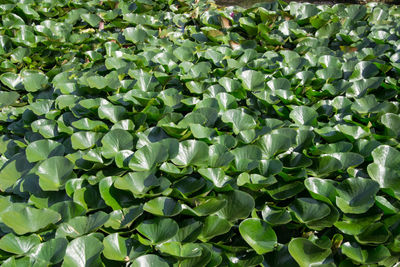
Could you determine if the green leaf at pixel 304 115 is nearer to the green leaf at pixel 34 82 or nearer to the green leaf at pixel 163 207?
the green leaf at pixel 163 207

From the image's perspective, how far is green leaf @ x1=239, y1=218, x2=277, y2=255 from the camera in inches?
47.5

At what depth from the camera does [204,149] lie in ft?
4.81

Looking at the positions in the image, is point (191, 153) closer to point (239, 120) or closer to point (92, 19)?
point (239, 120)

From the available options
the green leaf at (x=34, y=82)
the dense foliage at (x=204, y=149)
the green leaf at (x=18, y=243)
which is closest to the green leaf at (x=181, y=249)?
the dense foliage at (x=204, y=149)

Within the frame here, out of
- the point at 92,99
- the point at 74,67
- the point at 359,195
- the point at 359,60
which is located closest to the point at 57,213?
the point at 92,99

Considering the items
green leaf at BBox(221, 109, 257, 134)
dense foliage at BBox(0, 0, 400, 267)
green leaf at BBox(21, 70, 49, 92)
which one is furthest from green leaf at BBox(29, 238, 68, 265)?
green leaf at BBox(21, 70, 49, 92)

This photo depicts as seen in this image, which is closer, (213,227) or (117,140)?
(213,227)

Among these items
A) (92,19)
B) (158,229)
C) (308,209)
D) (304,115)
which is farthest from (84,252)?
(92,19)

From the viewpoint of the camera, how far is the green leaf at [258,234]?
1207 mm

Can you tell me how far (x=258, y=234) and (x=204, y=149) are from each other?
0.38 metres

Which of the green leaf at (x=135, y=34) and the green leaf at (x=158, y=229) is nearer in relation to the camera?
the green leaf at (x=158, y=229)

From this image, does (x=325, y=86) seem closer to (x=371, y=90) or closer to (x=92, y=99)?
(x=371, y=90)

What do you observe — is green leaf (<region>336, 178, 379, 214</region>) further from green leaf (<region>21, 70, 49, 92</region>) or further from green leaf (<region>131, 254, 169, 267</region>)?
green leaf (<region>21, 70, 49, 92</region>)

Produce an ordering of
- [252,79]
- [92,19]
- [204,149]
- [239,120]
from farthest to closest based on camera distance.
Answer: [92,19], [252,79], [239,120], [204,149]
